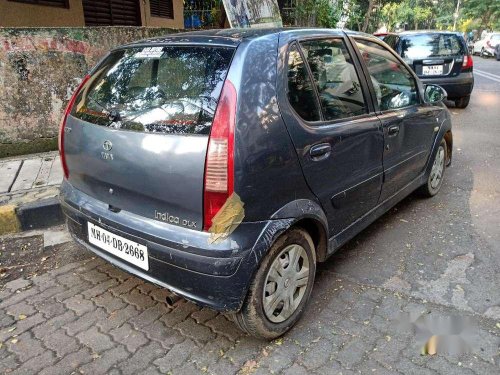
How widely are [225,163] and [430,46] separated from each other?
8.07m

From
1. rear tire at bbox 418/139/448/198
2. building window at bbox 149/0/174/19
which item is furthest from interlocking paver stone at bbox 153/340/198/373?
building window at bbox 149/0/174/19

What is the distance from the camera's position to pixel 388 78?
3.42m

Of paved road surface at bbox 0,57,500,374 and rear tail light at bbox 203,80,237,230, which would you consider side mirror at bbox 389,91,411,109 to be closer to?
paved road surface at bbox 0,57,500,374

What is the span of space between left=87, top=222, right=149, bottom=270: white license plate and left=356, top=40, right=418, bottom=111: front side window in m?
1.98

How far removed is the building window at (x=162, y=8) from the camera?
33.5 feet

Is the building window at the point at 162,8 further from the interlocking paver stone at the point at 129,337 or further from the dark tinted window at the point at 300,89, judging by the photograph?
the interlocking paver stone at the point at 129,337

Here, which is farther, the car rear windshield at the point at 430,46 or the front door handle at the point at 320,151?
the car rear windshield at the point at 430,46

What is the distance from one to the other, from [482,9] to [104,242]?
170ft

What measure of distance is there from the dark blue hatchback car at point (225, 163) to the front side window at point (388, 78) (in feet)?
0.91

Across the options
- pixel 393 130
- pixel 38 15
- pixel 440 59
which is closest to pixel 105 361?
pixel 393 130

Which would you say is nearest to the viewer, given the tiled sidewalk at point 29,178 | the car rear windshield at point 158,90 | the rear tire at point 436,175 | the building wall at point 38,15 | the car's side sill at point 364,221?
the car rear windshield at point 158,90

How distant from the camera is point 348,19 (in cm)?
1327

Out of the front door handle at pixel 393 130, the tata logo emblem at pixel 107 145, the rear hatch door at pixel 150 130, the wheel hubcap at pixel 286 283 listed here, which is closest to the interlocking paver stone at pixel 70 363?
the rear hatch door at pixel 150 130

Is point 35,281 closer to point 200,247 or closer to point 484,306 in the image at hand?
point 200,247
